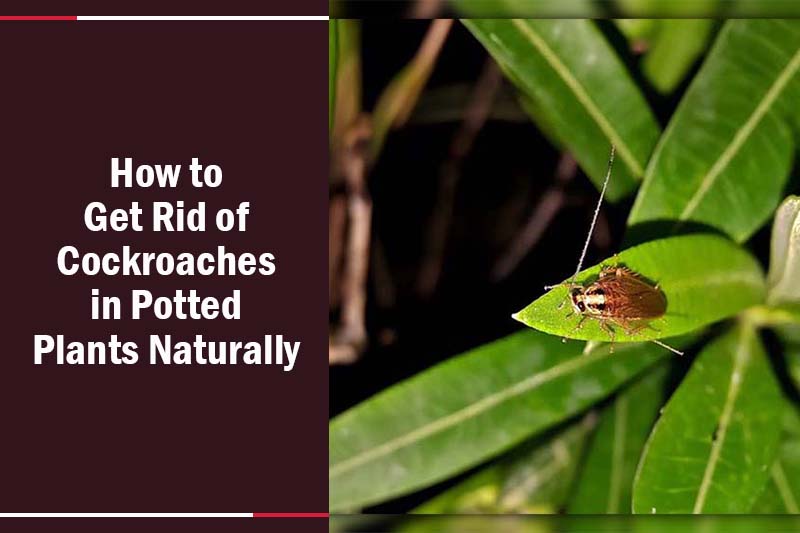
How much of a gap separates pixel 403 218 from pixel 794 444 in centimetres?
102

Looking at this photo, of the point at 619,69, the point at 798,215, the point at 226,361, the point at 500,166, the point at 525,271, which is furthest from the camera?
the point at 500,166

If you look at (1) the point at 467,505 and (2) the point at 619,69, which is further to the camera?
(1) the point at 467,505

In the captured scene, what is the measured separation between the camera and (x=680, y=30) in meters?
1.59

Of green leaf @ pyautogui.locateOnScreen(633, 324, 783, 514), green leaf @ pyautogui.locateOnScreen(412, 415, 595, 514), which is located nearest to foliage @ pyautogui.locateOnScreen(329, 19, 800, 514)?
green leaf @ pyautogui.locateOnScreen(633, 324, 783, 514)

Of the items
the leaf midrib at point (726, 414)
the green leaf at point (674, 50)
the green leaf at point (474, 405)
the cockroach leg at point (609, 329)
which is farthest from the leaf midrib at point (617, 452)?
the green leaf at point (674, 50)

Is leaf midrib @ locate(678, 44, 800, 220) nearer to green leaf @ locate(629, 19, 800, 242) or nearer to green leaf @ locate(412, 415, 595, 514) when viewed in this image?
green leaf @ locate(629, 19, 800, 242)

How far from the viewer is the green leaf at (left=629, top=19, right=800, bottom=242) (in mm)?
1277

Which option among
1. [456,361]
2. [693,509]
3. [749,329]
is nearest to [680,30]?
[749,329]

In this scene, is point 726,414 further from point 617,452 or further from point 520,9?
point 520,9

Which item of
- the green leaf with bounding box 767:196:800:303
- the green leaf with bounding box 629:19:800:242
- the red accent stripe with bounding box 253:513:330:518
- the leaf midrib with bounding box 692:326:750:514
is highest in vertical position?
the green leaf with bounding box 629:19:800:242

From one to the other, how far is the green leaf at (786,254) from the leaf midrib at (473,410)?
236mm

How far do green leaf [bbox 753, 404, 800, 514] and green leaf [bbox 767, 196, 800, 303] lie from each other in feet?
0.99

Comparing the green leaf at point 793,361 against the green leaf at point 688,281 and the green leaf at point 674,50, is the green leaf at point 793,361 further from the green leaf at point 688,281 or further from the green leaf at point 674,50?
the green leaf at point 674,50

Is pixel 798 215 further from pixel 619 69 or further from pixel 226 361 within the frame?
pixel 226 361
